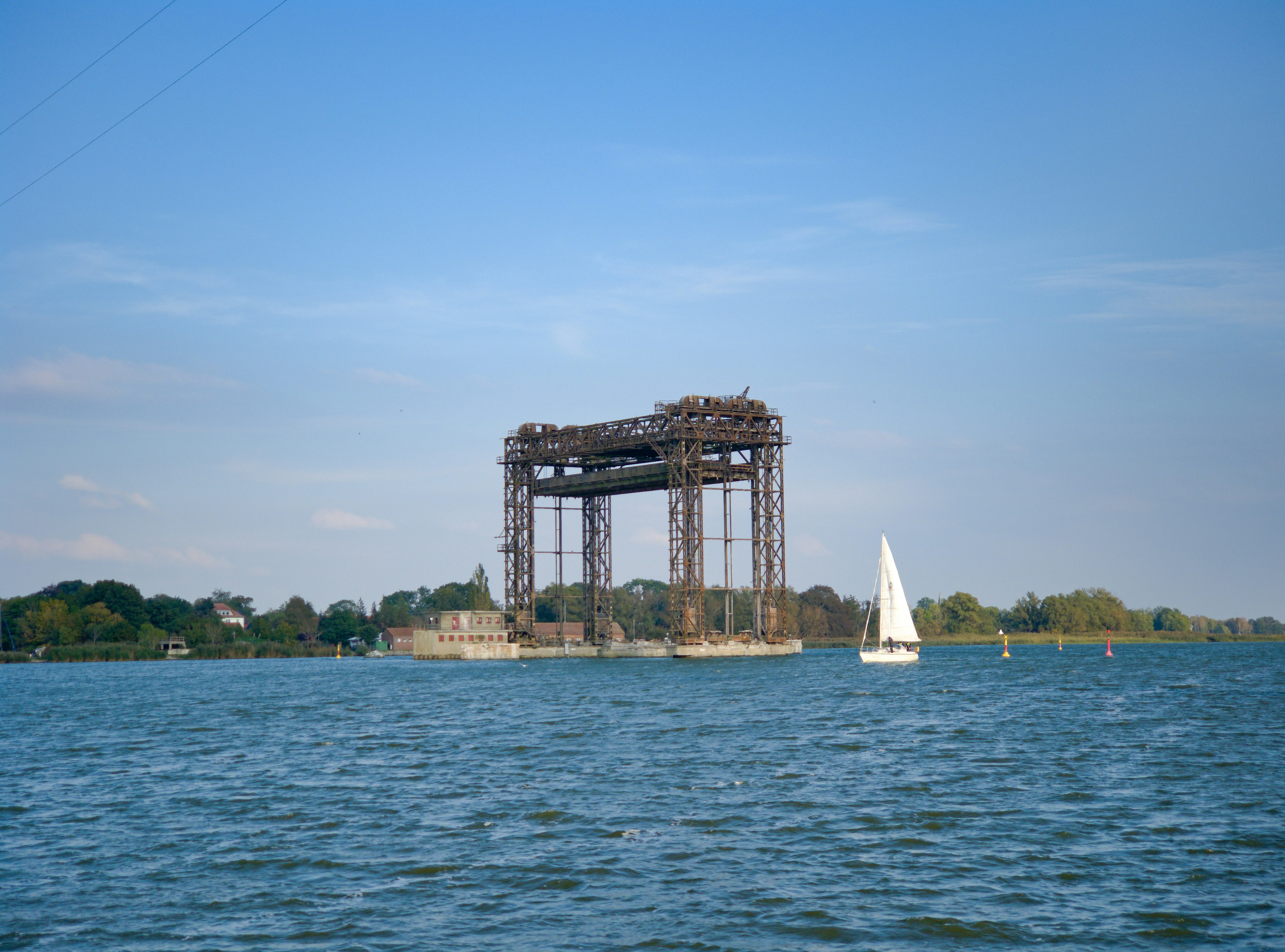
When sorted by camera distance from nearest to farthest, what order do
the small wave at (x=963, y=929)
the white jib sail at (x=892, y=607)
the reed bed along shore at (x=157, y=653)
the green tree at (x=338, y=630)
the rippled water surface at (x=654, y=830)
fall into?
the small wave at (x=963, y=929) → the rippled water surface at (x=654, y=830) → the white jib sail at (x=892, y=607) → the reed bed along shore at (x=157, y=653) → the green tree at (x=338, y=630)

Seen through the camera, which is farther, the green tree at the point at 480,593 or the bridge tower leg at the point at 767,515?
the green tree at the point at 480,593

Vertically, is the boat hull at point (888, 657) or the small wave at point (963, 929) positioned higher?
the boat hull at point (888, 657)

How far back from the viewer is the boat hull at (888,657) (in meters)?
90.4

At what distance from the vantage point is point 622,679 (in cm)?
7362

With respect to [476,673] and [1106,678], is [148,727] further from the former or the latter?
[1106,678]

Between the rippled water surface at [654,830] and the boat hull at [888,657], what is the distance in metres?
41.4

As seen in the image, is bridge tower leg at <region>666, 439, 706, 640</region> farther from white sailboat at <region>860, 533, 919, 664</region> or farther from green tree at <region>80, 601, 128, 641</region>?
green tree at <region>80, 601, 128, 641</region>

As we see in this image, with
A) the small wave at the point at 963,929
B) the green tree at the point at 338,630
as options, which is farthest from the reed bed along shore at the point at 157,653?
the small wave at the point at 963,929

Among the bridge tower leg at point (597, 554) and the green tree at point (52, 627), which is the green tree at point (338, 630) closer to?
the green tree at point (52, 627)

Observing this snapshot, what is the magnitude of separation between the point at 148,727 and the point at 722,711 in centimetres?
2321

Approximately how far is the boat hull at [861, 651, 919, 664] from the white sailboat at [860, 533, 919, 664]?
0.02 metres

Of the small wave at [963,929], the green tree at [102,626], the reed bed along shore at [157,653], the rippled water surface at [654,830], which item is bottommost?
the reed bed along shore at [157,653]

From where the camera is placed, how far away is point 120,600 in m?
170

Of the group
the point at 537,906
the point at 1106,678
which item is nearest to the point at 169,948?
the point at 537,906
